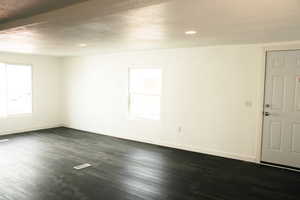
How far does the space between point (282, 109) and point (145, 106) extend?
3136mm

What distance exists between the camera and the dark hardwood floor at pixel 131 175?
10.6 feet

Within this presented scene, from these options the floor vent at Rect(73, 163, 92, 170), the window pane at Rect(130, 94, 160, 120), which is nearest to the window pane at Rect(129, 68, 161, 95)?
the window pane at Rect(130, 94, 160, 120)

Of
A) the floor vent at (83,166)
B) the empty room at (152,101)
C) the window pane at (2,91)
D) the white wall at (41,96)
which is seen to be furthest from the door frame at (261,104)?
the window pane at (2,91)

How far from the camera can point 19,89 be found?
7008 millimetres

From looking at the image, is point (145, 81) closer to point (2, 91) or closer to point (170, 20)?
point (170, 20)

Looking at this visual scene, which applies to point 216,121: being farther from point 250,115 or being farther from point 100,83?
point 100,83

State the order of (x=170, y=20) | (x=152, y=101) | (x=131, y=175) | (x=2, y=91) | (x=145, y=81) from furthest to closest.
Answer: (x=2, y=91) < (x=145, y=81) < (x=152, y=101) < (x=131, y=175) < (x=170, y=20)

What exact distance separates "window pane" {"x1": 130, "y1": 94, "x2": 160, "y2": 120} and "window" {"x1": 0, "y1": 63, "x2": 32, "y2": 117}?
11.0ft

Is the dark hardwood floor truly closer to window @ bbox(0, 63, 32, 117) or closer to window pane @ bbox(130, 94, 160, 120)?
window pane @ bbox(130, 94, 160, 120)

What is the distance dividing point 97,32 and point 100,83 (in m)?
3.51

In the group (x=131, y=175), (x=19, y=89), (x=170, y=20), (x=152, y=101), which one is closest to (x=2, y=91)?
(x=19, y=89)

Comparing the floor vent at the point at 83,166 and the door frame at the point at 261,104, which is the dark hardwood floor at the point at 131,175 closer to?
the floor vent at the point at 83,166

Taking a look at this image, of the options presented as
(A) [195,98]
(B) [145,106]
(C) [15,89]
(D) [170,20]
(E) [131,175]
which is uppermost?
(D) [170,20]

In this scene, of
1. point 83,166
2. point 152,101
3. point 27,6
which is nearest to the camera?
point 27,6
